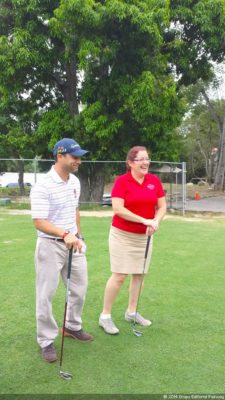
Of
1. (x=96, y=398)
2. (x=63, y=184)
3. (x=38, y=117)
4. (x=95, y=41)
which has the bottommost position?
(x=96, y=398)

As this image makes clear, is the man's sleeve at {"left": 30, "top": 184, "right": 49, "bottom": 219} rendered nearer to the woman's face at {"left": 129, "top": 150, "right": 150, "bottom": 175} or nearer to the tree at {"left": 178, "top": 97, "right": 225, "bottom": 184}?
the woman's face at {"left": 129, "top": 150, "right": 150, "bottom": 175}

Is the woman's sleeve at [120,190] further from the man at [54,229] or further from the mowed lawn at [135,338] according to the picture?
the mowed lawn at [135,338]

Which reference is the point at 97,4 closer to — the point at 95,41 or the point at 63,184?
the point at 95,41

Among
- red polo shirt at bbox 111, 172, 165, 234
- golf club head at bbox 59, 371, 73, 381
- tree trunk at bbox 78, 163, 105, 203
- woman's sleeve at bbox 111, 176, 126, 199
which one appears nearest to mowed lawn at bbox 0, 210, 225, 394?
golf club head at bbox 59, 371, 73, 381

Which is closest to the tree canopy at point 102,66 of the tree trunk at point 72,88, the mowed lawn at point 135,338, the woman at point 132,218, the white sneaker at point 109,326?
the tree trunk at point 72,88

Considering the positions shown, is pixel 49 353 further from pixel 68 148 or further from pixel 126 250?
pixel 68 148

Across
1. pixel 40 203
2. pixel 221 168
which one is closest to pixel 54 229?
pixel 40 203

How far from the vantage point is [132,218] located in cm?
395

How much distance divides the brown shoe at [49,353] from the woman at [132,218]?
2.35 ft

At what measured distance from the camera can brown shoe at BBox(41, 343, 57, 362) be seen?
3617 mm

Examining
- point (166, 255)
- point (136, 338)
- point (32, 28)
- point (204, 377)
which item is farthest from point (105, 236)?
point (32, 28)

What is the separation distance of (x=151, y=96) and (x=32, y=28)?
4741mm

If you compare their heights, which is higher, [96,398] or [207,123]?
[207,123]

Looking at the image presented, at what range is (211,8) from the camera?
16.5m
